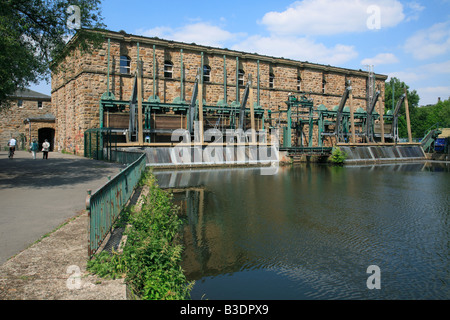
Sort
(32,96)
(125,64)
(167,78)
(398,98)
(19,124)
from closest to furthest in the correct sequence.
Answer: (125,64) → (167,78) → (19,124) → (32,96) → (398,98)

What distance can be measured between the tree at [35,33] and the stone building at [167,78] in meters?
6.20

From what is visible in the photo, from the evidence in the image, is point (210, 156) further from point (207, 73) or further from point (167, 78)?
point (207, 73)

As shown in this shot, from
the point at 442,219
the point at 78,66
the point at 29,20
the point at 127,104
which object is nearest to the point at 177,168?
the point at 127,104

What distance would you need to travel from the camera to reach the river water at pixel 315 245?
4.42 meters

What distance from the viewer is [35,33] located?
44.0 feet

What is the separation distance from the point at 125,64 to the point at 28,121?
17006 millimetres

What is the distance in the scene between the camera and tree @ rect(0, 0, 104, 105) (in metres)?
11.5

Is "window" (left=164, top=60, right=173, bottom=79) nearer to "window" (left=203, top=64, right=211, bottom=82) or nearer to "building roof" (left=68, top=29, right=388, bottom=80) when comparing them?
"building roof" (left=68, top=29, right=388, bottom=80)

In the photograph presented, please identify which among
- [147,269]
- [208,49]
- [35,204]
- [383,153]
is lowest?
[147,269]

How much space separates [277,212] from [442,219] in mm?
4029
